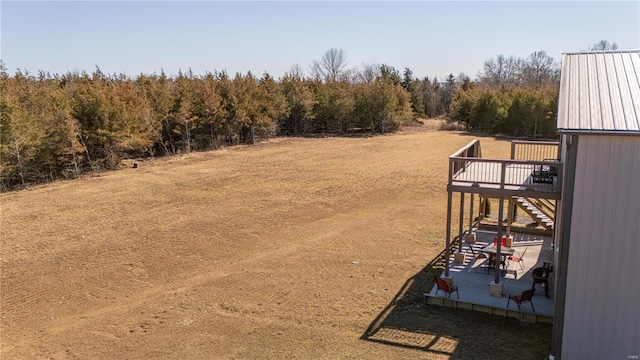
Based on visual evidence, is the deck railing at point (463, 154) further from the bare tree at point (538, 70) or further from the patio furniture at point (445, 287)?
the bare tree at point (538, 70)

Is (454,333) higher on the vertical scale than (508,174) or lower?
lower

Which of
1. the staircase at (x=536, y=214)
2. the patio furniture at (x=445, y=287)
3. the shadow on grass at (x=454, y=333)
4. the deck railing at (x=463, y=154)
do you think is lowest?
the shadow on grass at (x=454, y=333)

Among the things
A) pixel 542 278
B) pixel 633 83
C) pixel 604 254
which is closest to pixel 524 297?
pixel 542 278

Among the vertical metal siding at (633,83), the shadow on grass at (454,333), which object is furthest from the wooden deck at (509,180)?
the shadow on grass at (454,333)

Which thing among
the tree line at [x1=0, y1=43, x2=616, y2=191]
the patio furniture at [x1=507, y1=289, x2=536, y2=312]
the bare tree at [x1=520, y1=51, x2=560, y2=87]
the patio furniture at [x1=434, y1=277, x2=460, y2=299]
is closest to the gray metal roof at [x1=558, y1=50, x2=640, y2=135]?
the patio furniture at [x1=507, y1=289, x2=536, y2=312]

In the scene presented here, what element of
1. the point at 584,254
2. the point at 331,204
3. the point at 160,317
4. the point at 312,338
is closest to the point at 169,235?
the point at 160,317

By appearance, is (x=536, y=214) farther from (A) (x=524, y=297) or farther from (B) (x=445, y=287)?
(B) (x=445, y=287)

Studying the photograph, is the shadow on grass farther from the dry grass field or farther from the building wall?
the building wall
